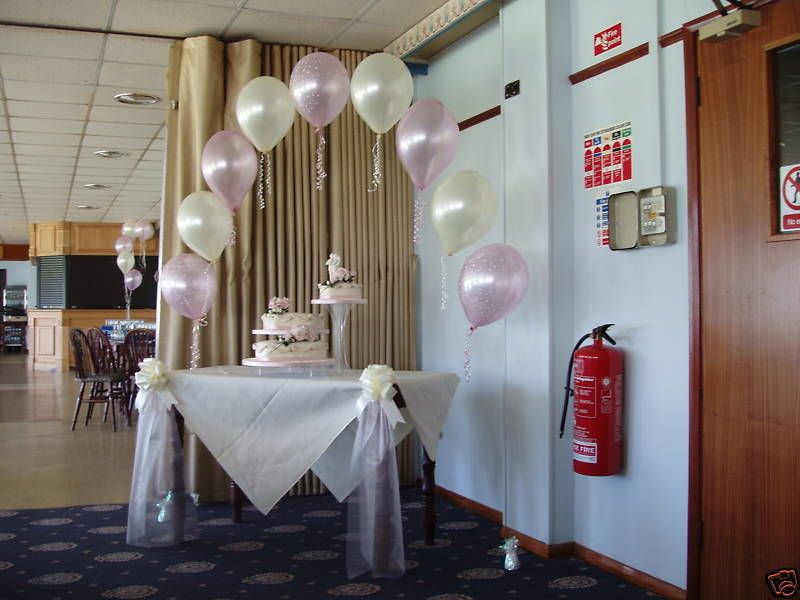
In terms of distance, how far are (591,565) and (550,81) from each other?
2.39m

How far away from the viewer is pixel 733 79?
3133 mm

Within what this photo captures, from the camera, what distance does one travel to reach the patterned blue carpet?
3531 millimetres

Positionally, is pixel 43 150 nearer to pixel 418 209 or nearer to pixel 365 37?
pixel 365 37

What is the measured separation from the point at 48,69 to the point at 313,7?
2.32 metres

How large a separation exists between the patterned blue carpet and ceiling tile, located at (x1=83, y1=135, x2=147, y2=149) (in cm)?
456

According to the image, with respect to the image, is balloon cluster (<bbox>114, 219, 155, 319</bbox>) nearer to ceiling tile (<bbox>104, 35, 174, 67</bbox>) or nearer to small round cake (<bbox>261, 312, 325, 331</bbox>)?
ceiling tile (<bbox>104, 35, 174, 67</bbox>)

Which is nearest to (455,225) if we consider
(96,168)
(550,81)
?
(550,81)

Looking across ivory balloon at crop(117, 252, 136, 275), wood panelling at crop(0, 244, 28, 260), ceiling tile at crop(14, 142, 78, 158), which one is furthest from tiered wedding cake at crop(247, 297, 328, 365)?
wood panelling at crop(0, 244, 28, 260)

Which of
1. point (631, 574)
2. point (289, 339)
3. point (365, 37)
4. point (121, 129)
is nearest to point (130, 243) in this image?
point (121, 129)

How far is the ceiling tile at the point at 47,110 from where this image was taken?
695cm

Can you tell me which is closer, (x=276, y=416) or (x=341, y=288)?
(x=276, y=416)

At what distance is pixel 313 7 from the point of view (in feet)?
16.0

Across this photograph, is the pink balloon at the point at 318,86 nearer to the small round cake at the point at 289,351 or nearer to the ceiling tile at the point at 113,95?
the small round cake at the point at 289,351

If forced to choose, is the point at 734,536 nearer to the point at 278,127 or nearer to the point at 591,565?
the point at 591,565
